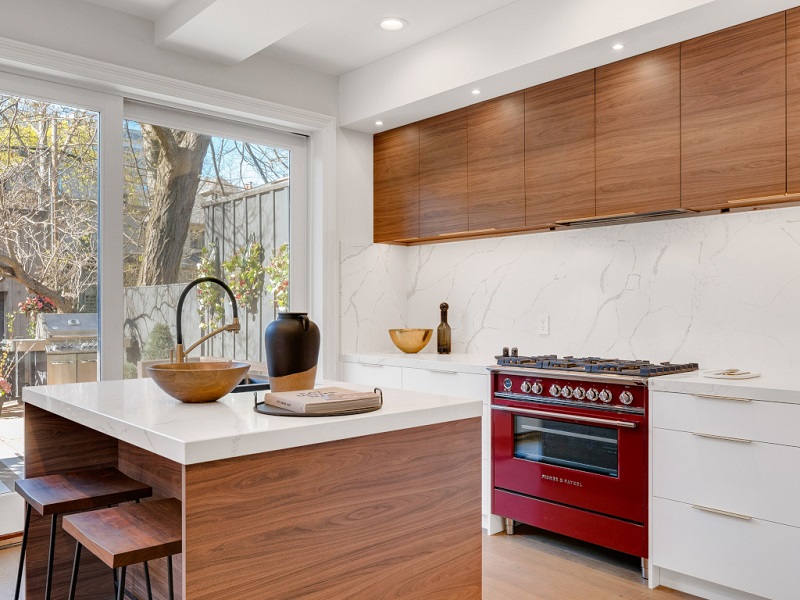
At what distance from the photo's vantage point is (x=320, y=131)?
4367mm

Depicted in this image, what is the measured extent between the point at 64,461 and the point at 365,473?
1336 mm

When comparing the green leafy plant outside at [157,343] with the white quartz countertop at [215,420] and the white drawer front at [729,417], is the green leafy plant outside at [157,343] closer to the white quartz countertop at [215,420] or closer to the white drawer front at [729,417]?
the white quartz countertop at [215,420]

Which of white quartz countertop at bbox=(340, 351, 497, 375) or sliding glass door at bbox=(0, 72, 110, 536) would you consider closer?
sliding glass door at bbox=(0, 72, 110, 536)

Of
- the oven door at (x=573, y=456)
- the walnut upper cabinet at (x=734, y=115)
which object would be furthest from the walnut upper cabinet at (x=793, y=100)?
the oven door at (x=573, y=456)

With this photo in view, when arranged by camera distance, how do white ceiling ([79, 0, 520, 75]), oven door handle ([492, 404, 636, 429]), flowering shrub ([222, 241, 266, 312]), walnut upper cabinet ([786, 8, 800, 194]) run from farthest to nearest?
flowering shrub ([222, 241, 266, 312])
white ceiling ([79, 0, 520, 75])
oven door handle ([492, 404, 636, 429])
walnut upper cabinet ([786, 8, 800, 194])

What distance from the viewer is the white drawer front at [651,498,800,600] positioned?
240cm

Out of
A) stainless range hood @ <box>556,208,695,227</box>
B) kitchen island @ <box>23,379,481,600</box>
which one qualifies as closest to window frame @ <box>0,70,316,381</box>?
kitchen island @ <box>23,379,481,600</box>

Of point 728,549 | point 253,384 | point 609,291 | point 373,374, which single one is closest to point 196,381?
point 253,384

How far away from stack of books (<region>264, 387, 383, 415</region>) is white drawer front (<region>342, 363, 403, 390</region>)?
2.11 m

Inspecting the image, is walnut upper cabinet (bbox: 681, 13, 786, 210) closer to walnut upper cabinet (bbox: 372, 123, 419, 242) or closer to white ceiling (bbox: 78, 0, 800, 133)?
white ceiling (bbox: 78, 0, 800, 133)

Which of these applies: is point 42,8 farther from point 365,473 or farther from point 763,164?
point 763,164

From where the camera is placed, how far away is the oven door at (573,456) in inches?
112

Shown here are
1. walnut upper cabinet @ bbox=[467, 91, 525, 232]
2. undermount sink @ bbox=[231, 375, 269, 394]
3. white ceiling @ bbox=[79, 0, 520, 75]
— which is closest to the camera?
undermount sink @ bbox=[231, 375, 269, 394]

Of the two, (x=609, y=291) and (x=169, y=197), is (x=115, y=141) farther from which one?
(x=609, y=291)
